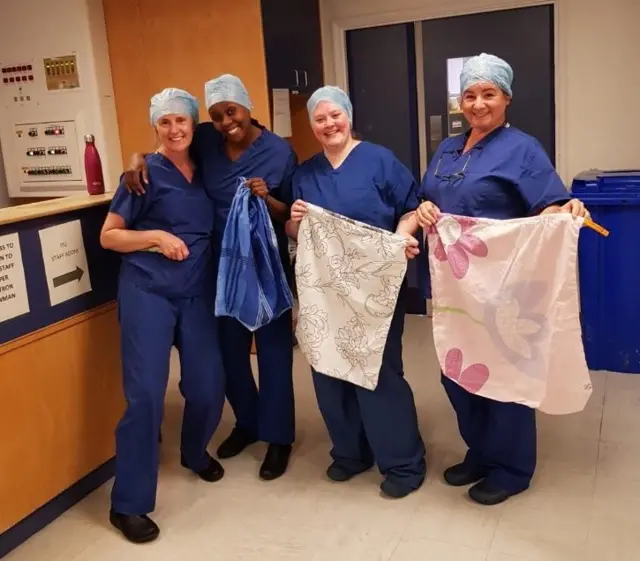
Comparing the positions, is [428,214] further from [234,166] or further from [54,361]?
[54,361]

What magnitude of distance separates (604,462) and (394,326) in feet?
3.13

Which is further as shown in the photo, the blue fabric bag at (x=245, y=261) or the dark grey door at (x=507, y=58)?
the dark grey door at (x=507, y=58)

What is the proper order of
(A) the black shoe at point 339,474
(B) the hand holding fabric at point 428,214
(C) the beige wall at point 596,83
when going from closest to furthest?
1. (B) the hand holding fabric at point 428,214
2. (A) the black shoe at point 339,474
3. (C) the beige wall at point 596,83

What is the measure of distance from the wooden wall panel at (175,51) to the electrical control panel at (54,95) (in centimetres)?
9

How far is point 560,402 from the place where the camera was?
223 cm

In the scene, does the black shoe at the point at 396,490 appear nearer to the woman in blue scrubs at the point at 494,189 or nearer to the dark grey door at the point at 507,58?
the woman in blue scrubs at the point at 494,189

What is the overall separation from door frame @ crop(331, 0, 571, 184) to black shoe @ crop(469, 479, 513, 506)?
6.93ft

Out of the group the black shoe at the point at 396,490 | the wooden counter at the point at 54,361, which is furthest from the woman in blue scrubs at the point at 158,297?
the black shoe at the point at 396,490

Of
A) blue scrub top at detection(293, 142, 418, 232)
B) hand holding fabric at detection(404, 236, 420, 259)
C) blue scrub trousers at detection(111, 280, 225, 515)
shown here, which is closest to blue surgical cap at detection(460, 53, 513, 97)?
blue scrub top at detection(293, 142, 418, 232)

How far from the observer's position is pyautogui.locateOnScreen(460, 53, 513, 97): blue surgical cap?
2.16m

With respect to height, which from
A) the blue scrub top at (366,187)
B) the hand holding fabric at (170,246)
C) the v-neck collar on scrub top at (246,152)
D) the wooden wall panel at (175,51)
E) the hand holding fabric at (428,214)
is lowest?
the hand holding fabric at (170,246)

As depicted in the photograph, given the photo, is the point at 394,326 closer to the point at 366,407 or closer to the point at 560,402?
the point at 366,407

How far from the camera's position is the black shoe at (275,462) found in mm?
2666

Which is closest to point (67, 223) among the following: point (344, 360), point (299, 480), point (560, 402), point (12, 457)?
point (12, 457)
